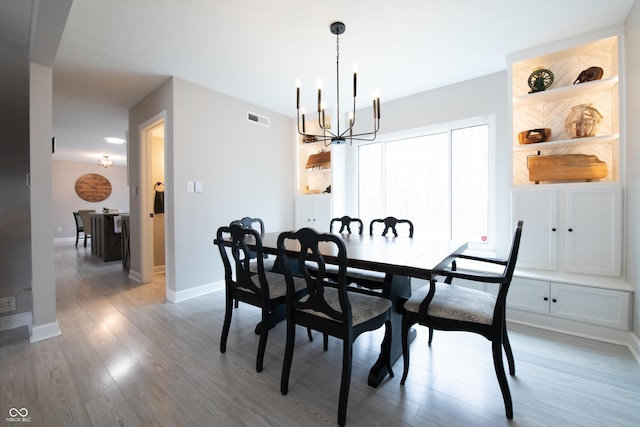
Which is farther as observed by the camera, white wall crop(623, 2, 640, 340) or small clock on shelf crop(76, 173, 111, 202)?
small clock on shelf crop(76, 173, 111, 202)

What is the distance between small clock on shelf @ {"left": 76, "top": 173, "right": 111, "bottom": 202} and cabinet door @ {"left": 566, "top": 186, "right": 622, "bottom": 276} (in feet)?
36.3

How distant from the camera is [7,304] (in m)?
2.34

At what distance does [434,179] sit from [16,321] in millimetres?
4625

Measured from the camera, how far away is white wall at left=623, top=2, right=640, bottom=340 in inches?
76.2

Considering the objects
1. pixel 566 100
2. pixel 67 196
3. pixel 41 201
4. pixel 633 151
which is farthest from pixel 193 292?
pixel 67 196

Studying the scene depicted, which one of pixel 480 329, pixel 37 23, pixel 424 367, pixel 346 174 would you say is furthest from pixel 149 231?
pixel 480 329

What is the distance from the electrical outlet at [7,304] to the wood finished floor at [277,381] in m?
0.21

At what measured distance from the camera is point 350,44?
2.40 metres

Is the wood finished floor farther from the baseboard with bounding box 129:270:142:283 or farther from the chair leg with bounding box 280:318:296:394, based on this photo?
the baseboard with bounding box 129:270:142:283

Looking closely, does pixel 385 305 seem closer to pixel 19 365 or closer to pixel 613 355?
pixel 613 355

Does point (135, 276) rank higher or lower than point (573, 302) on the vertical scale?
lower

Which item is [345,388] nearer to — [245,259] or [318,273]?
[318,273]

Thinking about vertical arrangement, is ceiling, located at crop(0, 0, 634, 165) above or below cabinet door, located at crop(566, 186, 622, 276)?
above

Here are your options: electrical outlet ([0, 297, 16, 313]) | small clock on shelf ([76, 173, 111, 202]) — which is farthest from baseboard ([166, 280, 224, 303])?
small clock on shelf ([76, 173, 111, 202])
